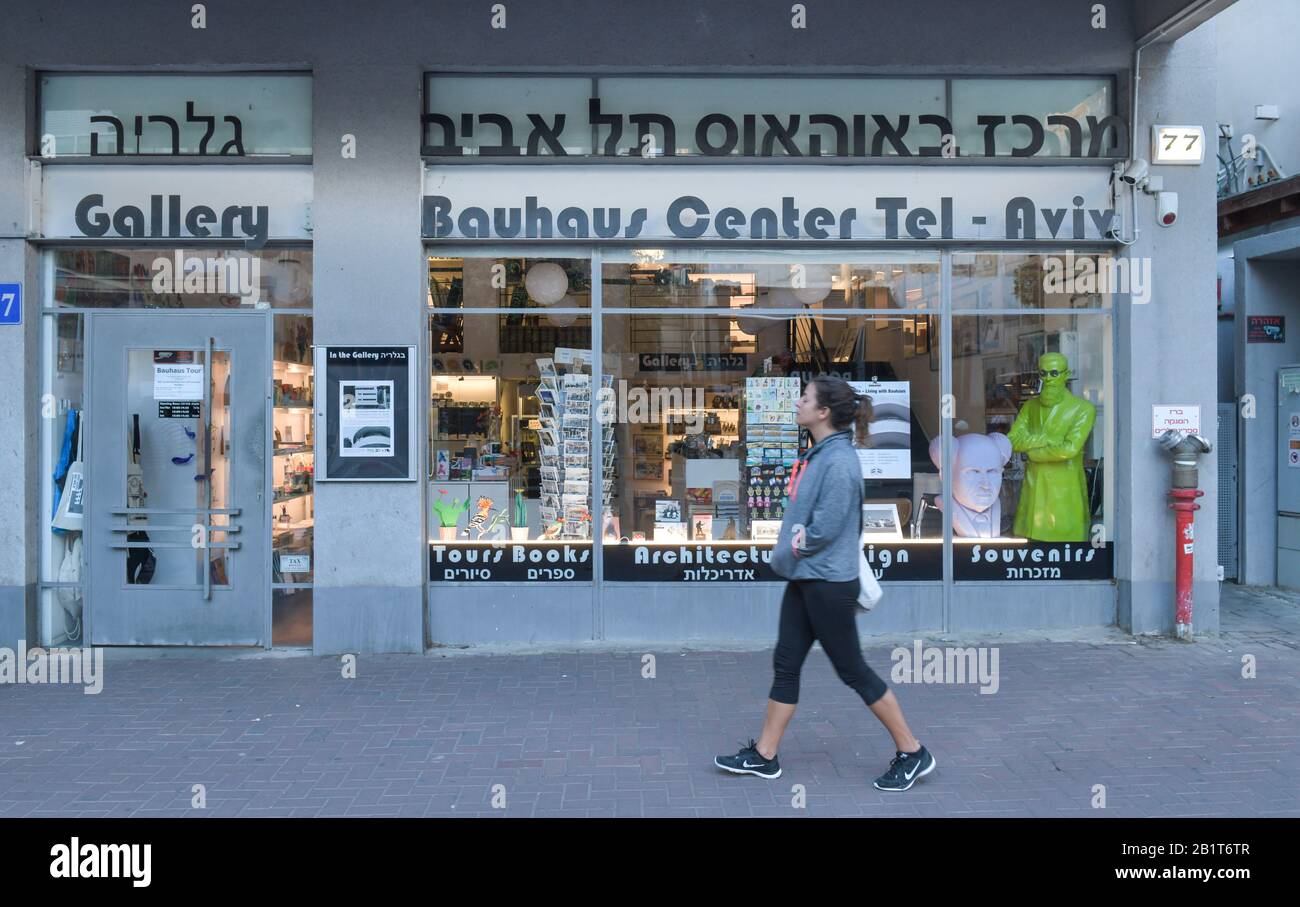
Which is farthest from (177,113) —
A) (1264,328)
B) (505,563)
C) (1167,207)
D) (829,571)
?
(1264,328)

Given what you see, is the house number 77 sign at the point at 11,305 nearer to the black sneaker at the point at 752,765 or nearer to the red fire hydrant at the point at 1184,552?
the black sneaker at the point at 752,765

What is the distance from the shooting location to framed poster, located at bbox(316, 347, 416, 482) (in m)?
7.46

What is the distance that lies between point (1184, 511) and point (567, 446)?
4.54m

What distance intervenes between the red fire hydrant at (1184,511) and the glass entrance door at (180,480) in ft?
21.8

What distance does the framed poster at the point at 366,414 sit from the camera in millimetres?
7465

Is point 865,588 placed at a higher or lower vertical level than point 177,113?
lower

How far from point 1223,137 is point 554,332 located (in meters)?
7.75

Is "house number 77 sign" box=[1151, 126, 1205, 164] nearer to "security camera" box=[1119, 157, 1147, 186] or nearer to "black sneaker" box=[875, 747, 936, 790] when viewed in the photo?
"security camera" box=[1119, 157, 1147, 186]

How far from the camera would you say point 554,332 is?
7.92m

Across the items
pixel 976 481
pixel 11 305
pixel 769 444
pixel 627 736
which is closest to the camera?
pixel 627 736

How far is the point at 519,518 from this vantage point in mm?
7992

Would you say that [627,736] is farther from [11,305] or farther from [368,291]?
[11,305]

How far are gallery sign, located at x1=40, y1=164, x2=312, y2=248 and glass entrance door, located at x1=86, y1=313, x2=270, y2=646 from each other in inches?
24.6

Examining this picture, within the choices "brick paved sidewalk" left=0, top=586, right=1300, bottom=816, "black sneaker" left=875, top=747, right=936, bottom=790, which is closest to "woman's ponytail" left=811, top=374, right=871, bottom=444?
"black sneaker" left=875, top=747, right=936, bottom=790
